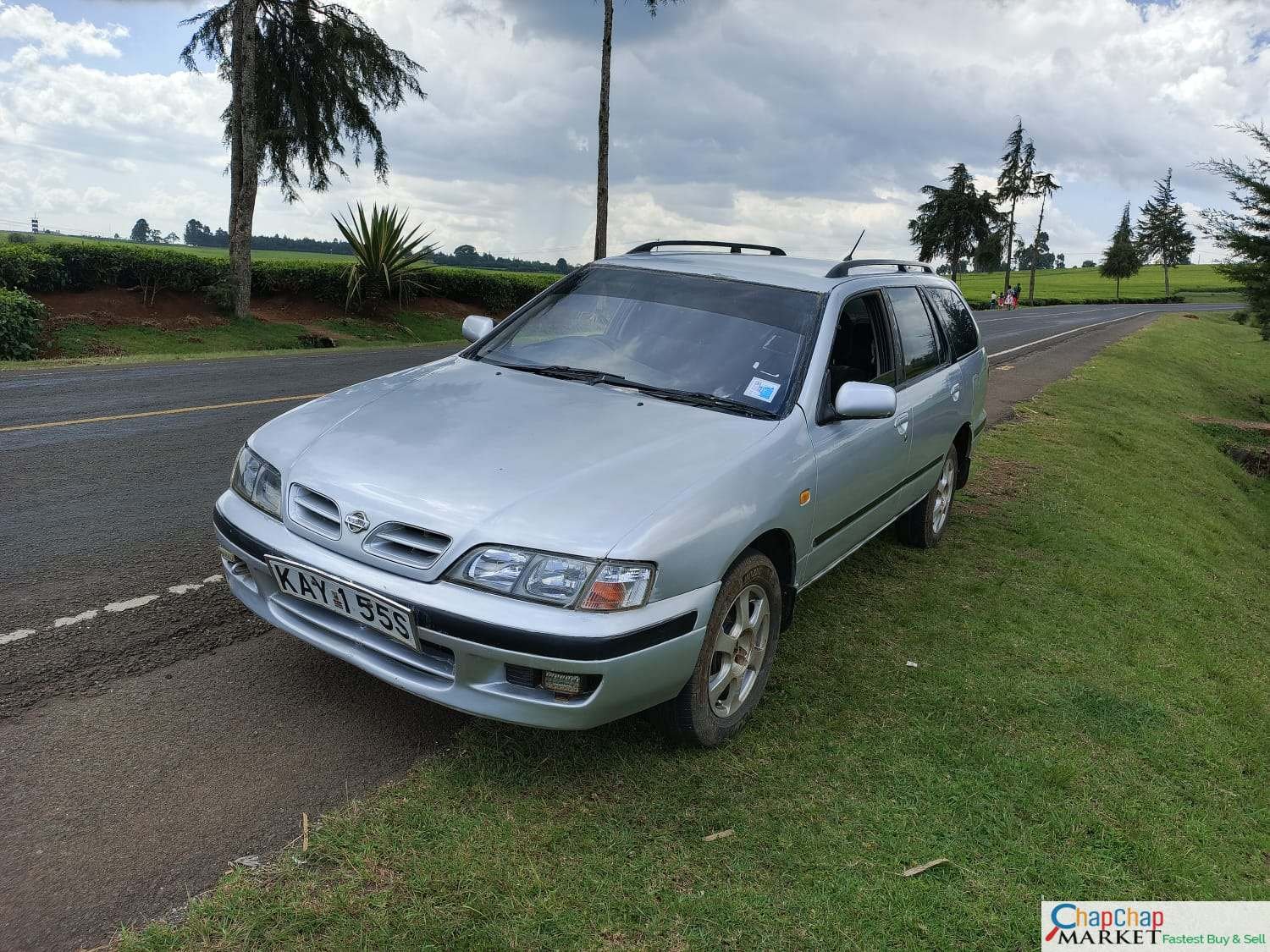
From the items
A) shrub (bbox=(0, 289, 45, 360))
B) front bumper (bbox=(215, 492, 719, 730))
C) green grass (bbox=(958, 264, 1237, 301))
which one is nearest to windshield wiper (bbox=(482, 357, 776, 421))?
front bumper (bbox=(215, 492, 719, 730))

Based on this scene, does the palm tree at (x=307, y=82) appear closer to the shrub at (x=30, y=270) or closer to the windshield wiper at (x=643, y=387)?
the shrub at (x=30, y=270)

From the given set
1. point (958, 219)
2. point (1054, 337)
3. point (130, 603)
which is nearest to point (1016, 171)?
point (958, 219)

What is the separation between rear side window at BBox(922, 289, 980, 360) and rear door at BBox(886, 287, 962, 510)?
0.18 meters

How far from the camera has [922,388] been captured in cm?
523

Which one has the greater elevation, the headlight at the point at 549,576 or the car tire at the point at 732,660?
the headlight at the point at 549,576

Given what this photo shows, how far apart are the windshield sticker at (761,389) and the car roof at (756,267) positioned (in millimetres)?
702

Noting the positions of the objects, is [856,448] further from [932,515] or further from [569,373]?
[932,515]

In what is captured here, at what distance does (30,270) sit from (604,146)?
12635 millimetres

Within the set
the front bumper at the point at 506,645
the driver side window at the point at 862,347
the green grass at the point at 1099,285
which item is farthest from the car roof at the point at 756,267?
the green grass at the point at 1099,285

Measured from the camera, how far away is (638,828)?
288 centimetres

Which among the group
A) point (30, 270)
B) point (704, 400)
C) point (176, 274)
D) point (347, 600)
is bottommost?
point (347, 600)

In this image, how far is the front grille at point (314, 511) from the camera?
304cm

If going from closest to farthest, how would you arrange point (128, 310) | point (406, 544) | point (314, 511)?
point (406, 544) < point (314, 511) < point (128, 310)

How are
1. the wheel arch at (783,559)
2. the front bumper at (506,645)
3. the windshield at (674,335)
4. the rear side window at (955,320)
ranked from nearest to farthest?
1. the front bumper at (506,645)
2. the wheel arch at (783,559)
3. the windshield at (674,335)
4. the rear side window at (955,320)
